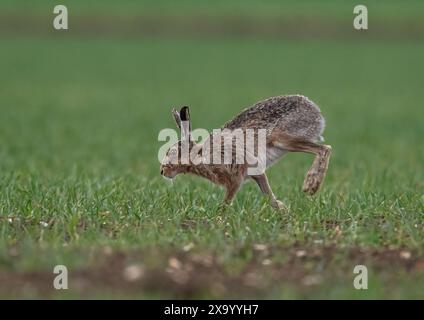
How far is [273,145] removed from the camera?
9219 mm

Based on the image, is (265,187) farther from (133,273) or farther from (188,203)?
(133,273)

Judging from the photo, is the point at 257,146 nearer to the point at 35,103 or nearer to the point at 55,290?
the point at 55,290

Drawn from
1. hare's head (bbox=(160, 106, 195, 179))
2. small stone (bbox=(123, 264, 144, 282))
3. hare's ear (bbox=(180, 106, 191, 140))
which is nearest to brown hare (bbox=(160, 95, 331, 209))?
hare's head (bbox=(160, 106, 195, 179))

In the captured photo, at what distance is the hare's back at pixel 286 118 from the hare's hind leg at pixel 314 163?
90 millimetres

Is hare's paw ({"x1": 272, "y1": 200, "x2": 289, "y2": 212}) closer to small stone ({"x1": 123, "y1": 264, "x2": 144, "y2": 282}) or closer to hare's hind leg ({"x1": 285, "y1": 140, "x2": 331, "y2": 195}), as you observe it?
hare's hind leg ({"x1": 285, "y1": 140, "x2": 331, "y2": 195})

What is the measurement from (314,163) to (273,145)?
0.46 m

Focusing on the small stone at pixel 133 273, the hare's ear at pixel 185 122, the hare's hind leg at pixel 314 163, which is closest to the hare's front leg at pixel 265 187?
the hare's hind leg at pixel 314 163

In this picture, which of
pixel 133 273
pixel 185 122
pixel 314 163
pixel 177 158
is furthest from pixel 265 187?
pixel 133 273

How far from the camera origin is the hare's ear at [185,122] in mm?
8250

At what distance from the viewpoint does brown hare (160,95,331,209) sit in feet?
29.5

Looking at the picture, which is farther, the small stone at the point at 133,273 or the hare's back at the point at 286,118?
the hare's back at the point at 286,118

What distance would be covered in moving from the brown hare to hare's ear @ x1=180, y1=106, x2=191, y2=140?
190 millimetres

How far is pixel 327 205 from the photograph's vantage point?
9.11 metres

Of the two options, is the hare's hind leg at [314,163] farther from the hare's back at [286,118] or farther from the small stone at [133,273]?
the small stone at [133,273]
